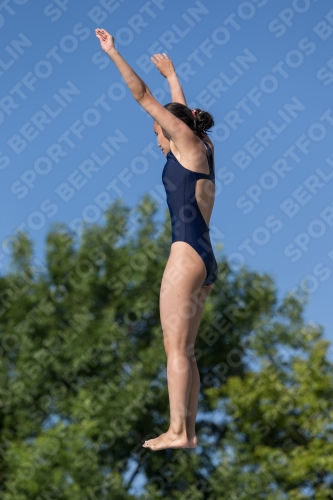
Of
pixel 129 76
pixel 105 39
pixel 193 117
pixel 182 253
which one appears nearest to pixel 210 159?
pixel 193 117

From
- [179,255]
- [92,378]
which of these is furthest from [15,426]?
[179,255]

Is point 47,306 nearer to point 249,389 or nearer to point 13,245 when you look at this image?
point 13,245

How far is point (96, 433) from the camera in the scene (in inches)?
758

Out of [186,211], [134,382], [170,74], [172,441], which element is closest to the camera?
[172,441]

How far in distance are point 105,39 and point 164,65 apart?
39.5 inches

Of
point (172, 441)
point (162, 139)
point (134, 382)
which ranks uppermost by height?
point (162, 139)

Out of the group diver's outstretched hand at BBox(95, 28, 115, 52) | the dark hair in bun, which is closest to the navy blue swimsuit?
the dark hair in bun

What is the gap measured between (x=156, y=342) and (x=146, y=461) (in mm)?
3189

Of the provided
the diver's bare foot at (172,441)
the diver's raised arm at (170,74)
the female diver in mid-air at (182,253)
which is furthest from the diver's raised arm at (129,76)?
the diver's bare foot at (172,441)

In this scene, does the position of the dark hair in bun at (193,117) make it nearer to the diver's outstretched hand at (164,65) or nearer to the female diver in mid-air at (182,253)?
the female diver in mid-air at (182,253)

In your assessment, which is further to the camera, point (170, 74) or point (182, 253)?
point (170, 74)

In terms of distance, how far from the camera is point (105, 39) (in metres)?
4.71

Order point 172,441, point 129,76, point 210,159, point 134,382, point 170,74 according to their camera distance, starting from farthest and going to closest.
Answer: point 134,382, point 170,74, point 210,159, point 172,441, point 129,76

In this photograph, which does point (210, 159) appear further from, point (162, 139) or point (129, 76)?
point (129, 76)
